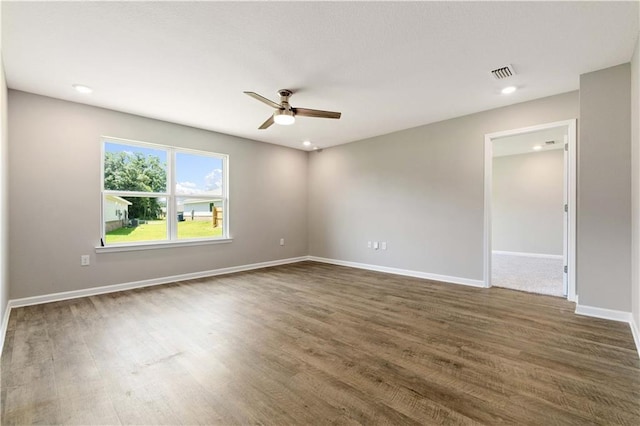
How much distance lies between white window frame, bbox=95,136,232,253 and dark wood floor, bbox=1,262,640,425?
90 centimetres

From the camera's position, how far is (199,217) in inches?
200

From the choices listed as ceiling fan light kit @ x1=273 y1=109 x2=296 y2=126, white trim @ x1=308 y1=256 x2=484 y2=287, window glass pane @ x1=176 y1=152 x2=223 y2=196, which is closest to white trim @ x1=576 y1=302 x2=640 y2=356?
white trim @ x1=308 y1=256 x2=484 y2=287

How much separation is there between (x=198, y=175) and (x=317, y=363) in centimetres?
411

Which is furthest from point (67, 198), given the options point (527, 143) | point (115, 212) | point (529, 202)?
point (529, 202)

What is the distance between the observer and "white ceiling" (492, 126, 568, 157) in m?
5.42

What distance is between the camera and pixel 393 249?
207 inches

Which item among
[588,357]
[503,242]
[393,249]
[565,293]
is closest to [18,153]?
[393,249]

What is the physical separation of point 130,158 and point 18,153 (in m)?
1.17

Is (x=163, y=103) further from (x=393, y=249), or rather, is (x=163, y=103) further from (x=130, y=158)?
(x=393, y=249)

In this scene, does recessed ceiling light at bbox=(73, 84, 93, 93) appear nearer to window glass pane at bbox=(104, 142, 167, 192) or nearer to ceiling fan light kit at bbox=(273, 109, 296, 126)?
window glass pane at bbox=(104, 142, 167, 192)

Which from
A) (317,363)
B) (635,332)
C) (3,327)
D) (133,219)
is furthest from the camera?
(133,219)

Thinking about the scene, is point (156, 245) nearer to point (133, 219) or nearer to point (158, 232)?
point (158, 232)

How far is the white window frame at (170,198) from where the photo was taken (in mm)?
4004

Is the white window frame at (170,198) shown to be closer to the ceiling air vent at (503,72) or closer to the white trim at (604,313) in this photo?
the ceiling air vent at (503,72)
